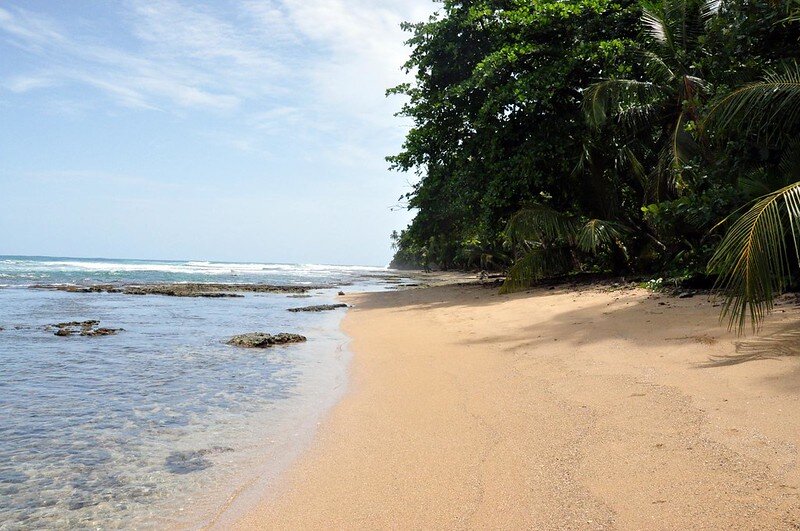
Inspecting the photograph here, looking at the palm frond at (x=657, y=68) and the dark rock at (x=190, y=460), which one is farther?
the palm frond at (x=657, y=68)

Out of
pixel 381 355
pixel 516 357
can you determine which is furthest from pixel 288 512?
pixel 381 355

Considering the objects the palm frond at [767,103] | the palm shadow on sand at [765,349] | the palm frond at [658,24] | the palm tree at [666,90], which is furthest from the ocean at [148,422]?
the palm frond at [658,24]

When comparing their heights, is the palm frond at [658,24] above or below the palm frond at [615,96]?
above

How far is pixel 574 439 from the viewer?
3.51m

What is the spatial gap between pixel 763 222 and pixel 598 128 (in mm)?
10407

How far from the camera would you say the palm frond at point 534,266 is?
1474 centimetres

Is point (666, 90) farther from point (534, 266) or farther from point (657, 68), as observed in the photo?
point (534, 266)

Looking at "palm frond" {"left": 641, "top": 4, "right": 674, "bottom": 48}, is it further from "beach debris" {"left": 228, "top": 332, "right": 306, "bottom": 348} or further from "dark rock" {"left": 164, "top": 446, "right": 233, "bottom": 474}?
"dark rock" {"left": 164, "top": 446, "right": 233, "bottom": 474}

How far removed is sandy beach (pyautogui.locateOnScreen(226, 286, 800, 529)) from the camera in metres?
2.58

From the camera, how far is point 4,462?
3.55 m

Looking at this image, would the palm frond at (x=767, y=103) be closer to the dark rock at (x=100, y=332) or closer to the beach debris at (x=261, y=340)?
the beach debris at (x=261, y=340)

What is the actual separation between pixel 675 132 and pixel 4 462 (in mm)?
12803

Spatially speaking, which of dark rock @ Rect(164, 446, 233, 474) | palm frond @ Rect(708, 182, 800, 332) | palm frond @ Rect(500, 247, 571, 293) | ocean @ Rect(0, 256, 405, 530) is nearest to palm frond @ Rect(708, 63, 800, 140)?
palm frond @ Rect(708, 182, 800, 332)

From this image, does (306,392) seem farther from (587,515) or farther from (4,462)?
(587,515)
